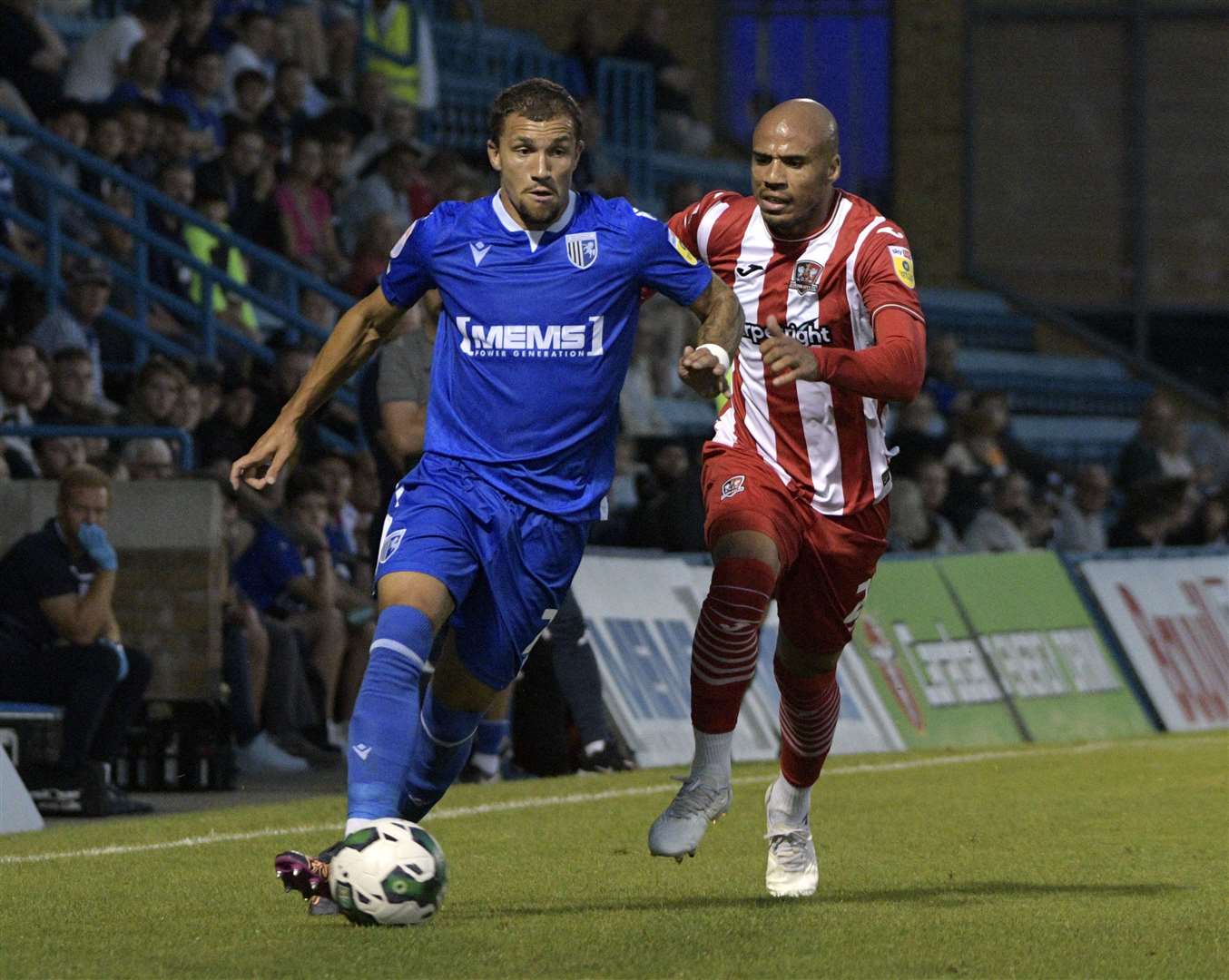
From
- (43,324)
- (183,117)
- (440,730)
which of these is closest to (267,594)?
(43,324)

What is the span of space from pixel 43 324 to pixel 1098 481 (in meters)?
10.1

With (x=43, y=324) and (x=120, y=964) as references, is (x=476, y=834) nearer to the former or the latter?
(x=120, y=964)

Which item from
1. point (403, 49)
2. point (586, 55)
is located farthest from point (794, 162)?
point (586, 55)

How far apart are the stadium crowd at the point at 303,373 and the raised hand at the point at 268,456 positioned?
3.77 m

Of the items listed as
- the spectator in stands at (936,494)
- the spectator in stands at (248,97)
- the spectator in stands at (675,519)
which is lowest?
the spectator in stands at (936,494)

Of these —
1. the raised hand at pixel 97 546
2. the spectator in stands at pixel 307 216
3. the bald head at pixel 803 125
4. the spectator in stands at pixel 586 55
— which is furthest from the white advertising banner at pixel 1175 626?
the bald head at pixel 803 125

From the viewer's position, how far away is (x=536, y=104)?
265 inches

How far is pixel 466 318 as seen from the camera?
6.80 meters

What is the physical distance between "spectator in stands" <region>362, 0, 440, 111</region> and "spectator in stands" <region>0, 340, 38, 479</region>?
9.03 m

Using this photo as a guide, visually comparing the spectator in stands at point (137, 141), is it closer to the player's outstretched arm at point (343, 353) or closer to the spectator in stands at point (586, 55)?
the spectator in stands at point (586, 55)

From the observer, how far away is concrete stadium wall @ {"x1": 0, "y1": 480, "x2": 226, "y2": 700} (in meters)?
12.4

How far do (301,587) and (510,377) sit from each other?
7.29 m

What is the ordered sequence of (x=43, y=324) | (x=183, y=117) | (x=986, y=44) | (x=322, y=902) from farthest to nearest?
(x=986, y=44) → (x=183, y=117) → (x=43, y=324) → (x=322, y=902)

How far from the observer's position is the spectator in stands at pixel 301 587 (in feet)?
45.4
